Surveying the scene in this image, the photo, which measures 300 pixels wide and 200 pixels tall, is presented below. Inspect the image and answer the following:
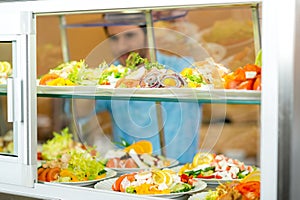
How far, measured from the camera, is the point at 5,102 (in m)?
1.93

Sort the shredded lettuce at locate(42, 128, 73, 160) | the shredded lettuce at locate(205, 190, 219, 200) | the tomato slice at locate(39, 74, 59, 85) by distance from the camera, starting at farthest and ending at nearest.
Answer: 1. the shredded lettuce at locate(42, 128, 73, 160)
2. the tomato slice at locate(39, 74, 59, 85)
3. the shredded lettuce at locate(205, 190, 219, 200)

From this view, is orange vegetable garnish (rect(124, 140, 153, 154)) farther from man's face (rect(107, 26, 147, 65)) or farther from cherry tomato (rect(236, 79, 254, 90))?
cherry tomato (rect(236, 79, 254, 90))

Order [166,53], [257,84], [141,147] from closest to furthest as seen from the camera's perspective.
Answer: [257,84] < [166,53] < [141,147]

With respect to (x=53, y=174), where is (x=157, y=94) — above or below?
above

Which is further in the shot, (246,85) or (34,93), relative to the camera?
(34,93)

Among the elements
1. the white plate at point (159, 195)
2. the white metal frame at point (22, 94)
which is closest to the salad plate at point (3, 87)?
the white metal frame at point (22, 94)

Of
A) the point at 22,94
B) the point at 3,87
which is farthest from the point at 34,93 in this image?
the point at 3,87

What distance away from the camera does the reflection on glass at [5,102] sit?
1820 mm

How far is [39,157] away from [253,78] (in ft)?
3.23

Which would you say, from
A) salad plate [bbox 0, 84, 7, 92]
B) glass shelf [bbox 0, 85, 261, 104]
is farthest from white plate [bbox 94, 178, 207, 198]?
salad plate [bbox 0, 84, 7, 92]

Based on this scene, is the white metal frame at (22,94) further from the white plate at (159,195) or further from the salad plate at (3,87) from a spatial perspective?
the white plate at (159,195)

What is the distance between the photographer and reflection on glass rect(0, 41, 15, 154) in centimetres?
182

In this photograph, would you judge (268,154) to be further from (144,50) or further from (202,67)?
(144,50)

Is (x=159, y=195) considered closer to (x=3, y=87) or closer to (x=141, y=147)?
(x=141, y=147)
